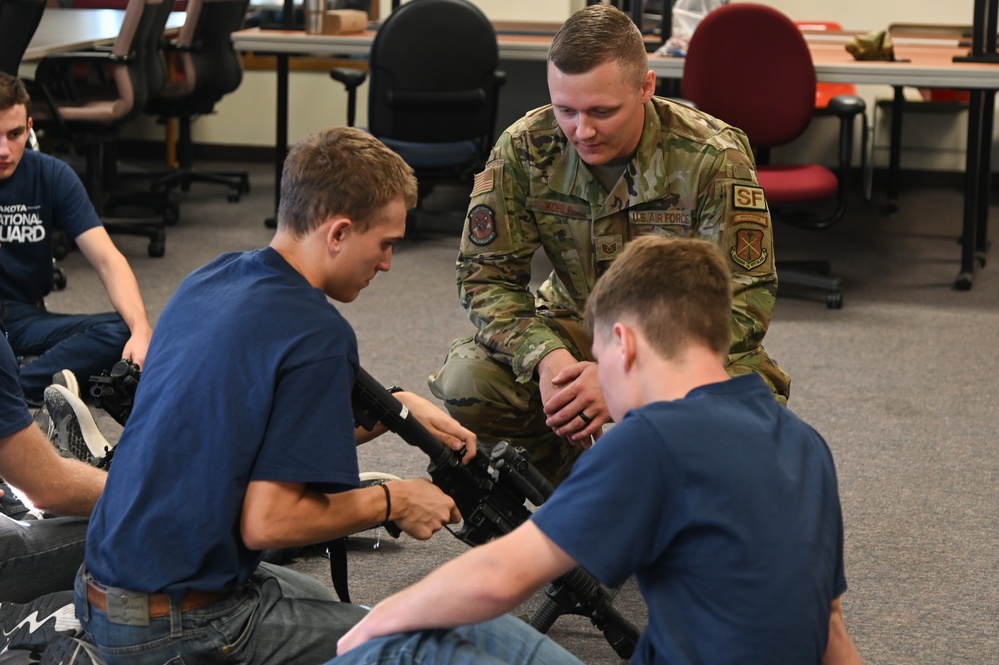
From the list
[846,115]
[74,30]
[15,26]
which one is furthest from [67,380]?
[74,30]

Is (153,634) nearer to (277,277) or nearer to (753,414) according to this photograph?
(277,277)

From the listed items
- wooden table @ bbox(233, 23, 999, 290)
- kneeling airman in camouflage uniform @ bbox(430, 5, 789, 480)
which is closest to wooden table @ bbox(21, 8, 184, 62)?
wooden table @ bbox(233, 23, 999, 290)

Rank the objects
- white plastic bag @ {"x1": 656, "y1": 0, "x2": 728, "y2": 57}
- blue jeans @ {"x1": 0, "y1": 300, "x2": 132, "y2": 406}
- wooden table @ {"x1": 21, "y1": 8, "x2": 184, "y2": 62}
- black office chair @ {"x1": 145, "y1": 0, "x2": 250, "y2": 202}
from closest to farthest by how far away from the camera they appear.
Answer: blue jeans @ {"x1": 0, "y1": 300, "x2": 132, "y2": 406}, wooden table @ {"x1": 21, "y1": 8, "x2": 184, "y2": 62}, white plastic bag @ {"x1": 656, "y1": 0, "x2": 728, "y2": 57}, black office chair @ {"x1": 145, "y1": 0, "x2": 250, "y2": 202}

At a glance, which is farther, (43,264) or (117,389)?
(43,264)

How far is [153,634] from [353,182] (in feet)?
1.97

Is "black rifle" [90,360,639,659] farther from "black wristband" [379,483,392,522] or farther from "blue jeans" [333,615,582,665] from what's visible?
"blue jeans" [333,615,582,665]

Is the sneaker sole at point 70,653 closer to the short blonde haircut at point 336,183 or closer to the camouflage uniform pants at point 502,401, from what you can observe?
the short blonde haircut at point 336,183

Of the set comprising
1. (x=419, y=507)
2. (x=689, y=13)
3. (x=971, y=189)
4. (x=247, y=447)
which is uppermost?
(x=689, y=13)

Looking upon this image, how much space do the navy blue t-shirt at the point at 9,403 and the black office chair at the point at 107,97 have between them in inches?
123

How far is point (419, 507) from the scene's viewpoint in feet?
5.25

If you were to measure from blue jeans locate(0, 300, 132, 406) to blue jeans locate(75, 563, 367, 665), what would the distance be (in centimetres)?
170

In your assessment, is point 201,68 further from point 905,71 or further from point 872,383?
point 872,383

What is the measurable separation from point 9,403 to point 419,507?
23.6 inches

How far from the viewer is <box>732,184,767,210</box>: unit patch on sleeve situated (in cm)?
222
